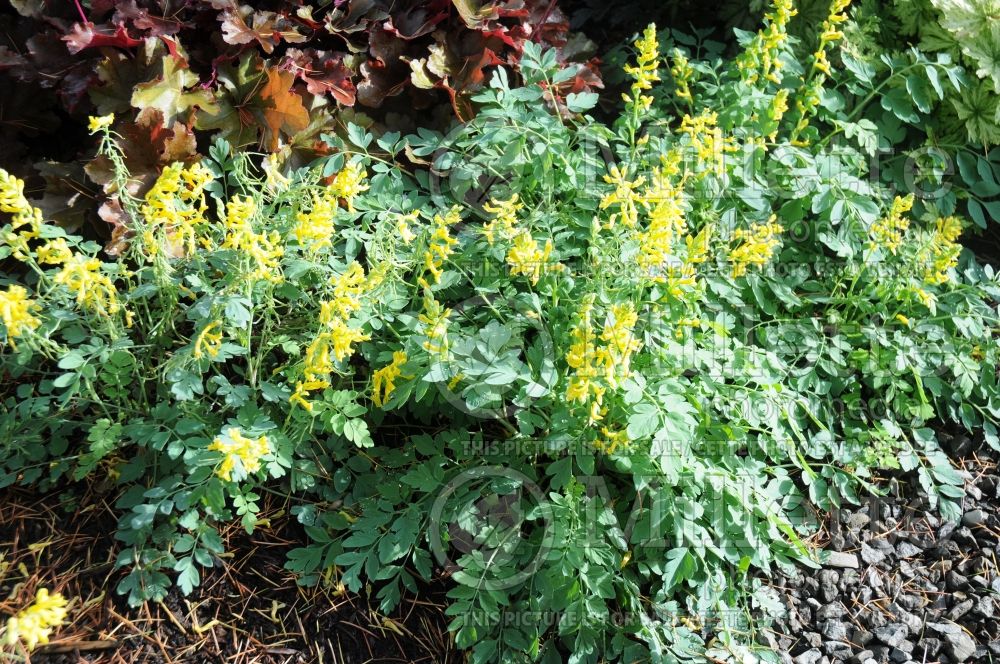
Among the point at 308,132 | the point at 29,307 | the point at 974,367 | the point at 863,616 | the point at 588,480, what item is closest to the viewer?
the point at 29,307

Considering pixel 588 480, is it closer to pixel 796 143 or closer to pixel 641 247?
pixel 641 247

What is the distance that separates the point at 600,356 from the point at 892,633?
3.94 ft

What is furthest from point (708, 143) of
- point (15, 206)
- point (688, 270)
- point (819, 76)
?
point (15, 206)

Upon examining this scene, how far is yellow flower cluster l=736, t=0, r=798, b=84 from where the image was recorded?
2574 millimetres

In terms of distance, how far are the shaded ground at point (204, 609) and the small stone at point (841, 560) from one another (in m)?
1.11

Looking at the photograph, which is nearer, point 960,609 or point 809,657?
point 809,657

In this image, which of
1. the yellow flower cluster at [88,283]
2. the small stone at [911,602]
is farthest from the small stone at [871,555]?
the yellow flower cluster at [88,283]

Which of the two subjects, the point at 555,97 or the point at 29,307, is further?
the point at 555,97

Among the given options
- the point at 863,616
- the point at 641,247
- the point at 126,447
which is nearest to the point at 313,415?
the point at 126,447

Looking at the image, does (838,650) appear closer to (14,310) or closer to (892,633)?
(892,633)

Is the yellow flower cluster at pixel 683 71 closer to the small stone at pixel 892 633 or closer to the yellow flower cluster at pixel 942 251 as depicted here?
the yellow flower cluster at pixel 942 251

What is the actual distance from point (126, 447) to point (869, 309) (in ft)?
7.23

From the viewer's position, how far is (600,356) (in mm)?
1912

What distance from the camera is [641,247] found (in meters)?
2.05
